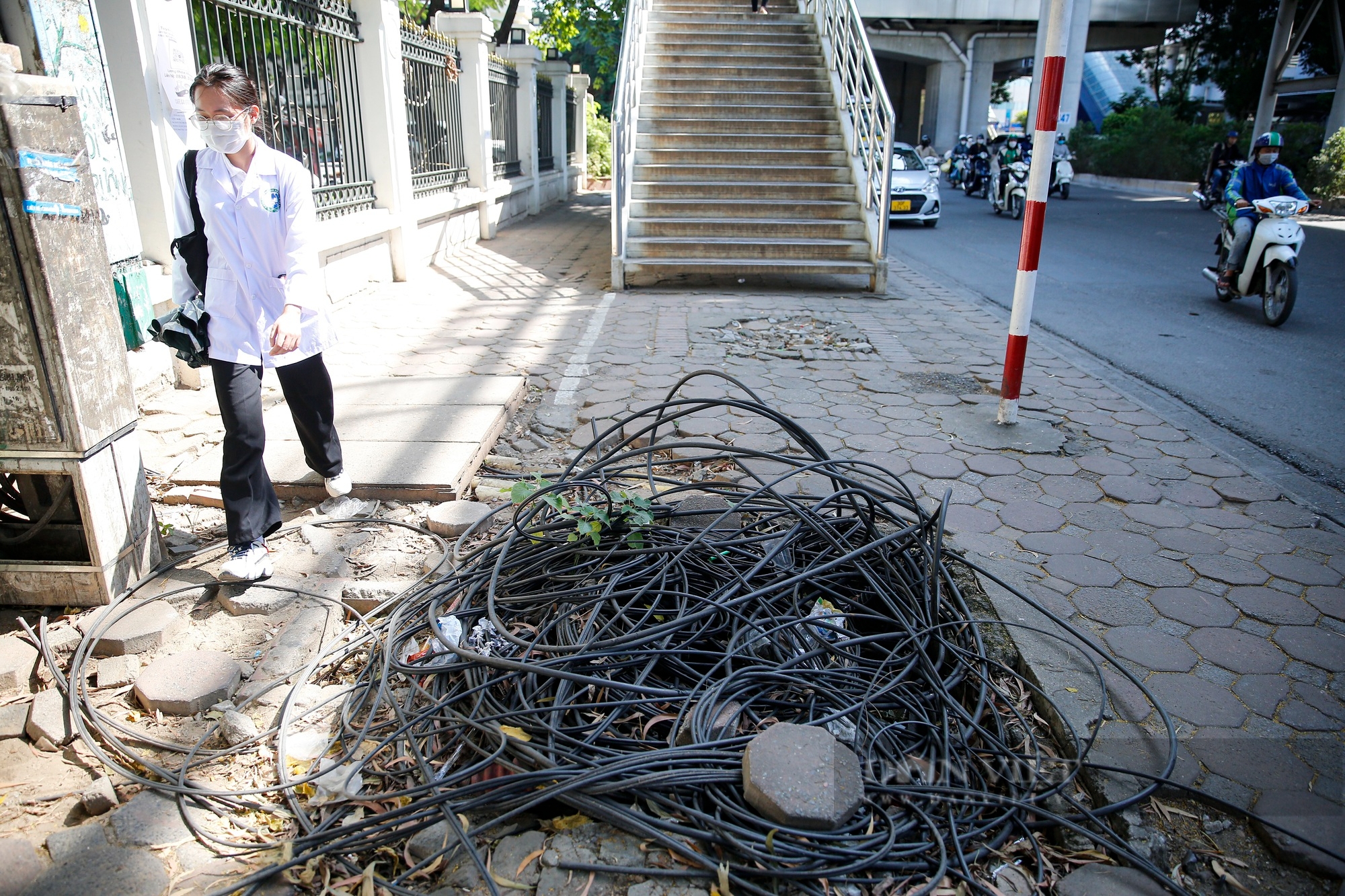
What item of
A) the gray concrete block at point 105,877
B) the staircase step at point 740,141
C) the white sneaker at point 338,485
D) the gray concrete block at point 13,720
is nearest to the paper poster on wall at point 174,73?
the white sneaker at point 338,485

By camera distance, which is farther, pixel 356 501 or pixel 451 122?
pixel 451 122

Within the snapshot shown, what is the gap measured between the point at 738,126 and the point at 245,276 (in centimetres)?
869

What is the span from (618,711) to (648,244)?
23.3ft

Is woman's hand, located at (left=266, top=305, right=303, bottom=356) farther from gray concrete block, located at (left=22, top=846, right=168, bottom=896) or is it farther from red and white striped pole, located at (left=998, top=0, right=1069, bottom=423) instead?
red and white striped pole, located at (left=998, top=0, right=1069, bottom=423)

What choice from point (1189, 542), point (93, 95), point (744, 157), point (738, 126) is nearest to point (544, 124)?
point (738, 126)

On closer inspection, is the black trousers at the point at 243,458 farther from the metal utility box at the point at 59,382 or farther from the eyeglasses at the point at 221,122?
the eyeglasses at the point at 221,122

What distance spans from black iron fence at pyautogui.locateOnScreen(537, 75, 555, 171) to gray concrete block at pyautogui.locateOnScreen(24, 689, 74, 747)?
1451 cm

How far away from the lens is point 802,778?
186 centimetres

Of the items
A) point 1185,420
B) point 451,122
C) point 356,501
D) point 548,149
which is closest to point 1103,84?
point 548,149

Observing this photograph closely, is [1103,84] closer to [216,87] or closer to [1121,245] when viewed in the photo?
[1121,245]

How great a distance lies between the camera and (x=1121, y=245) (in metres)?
11.9

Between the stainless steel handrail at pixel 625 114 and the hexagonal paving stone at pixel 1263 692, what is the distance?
272 inches

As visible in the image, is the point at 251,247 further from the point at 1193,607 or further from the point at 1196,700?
the point at 1193,607

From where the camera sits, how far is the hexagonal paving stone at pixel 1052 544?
128 inches
